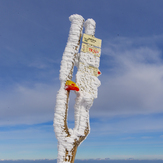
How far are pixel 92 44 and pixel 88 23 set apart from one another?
83cm

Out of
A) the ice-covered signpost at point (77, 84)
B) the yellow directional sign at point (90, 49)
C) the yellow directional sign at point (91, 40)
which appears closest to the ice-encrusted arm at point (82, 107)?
the ice-covered signpost at point (77, 84)

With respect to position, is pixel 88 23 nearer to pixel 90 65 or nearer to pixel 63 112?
pixel 90 65

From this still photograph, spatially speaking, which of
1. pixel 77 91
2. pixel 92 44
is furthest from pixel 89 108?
pixel 92 44

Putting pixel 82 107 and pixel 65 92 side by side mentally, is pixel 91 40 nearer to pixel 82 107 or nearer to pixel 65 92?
pixel 65 92

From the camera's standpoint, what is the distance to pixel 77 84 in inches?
261

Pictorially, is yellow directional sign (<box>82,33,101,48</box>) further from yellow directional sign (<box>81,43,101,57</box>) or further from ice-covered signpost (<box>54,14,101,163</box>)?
yellow directional sign (<box>81,43,101,57</box>)

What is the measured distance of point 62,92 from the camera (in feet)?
20.6

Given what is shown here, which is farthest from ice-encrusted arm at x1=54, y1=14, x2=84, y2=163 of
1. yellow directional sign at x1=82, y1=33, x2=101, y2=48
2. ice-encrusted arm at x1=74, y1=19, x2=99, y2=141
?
ice-encrusted arm at x1=74, y1=19, x2=99, y2=141

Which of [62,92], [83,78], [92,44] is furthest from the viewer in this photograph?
[92,44]

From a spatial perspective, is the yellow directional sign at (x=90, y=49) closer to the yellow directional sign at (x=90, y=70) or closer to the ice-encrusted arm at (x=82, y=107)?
the ice-encrusted arm at (x=82, y=107)

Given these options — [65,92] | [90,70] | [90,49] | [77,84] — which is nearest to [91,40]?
[90,49]

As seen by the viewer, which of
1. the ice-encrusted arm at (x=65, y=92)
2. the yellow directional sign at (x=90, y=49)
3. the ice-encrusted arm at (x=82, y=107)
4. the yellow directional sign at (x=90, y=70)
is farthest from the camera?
the yellow directional sign at (x=90, y=49)

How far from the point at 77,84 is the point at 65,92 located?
20.9 inches

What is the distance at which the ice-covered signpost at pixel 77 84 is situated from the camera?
6.01m
